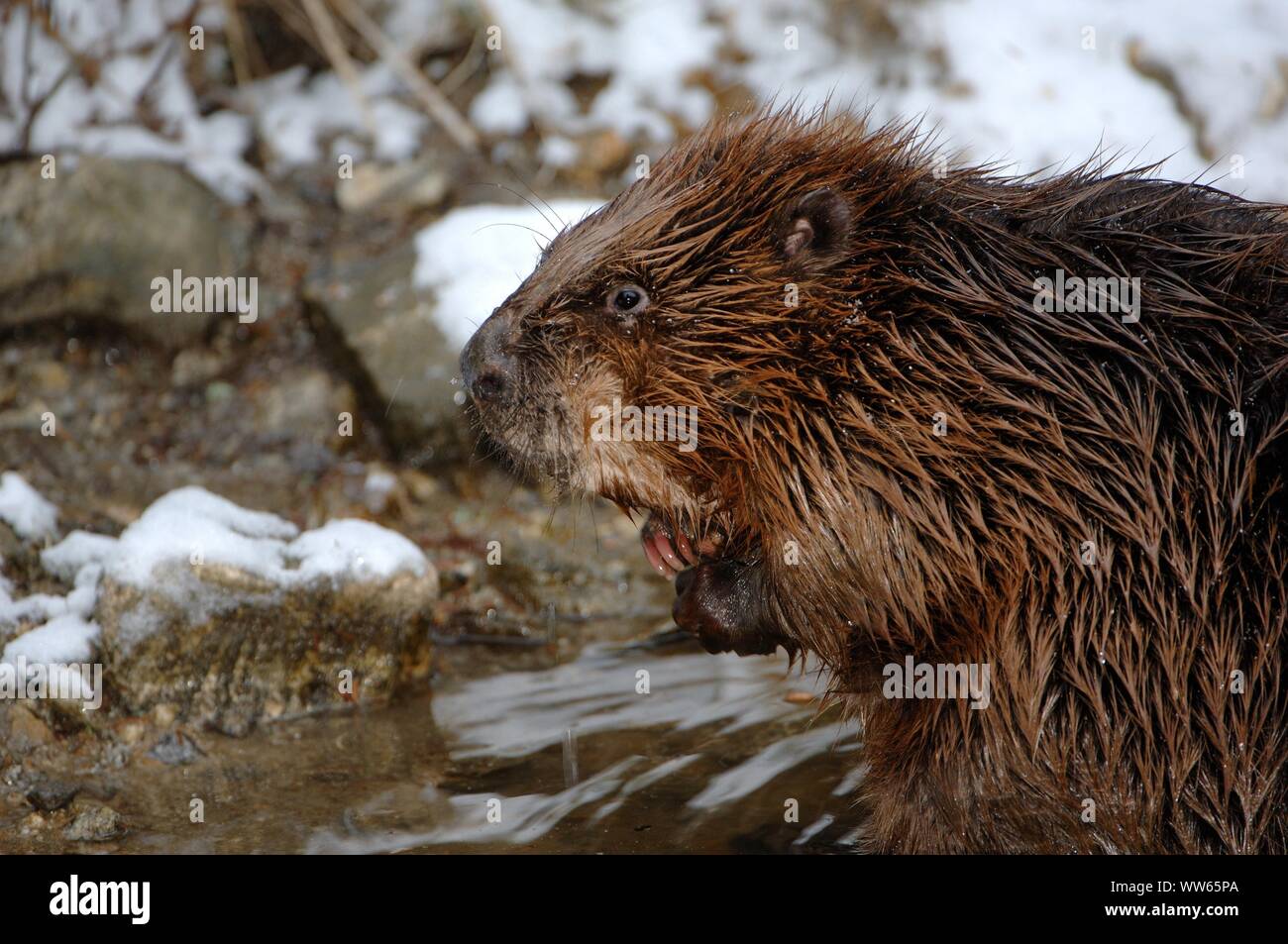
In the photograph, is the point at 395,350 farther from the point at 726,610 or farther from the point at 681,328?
the point at 726,610

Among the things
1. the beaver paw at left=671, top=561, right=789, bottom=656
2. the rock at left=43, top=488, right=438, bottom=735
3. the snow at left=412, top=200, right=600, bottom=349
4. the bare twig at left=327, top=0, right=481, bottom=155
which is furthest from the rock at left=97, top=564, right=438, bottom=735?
the bare twig at left=327, top=0, right=481, bottom=155

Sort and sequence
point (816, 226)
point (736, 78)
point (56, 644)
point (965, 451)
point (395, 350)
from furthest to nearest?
1. point (736, 78)
2. point (395, 350)
3. point (56, 644)
4. point (816, 226)
5. point (965, 451)

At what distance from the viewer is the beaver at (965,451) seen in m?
2.85

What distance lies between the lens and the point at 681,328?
10.7 feet

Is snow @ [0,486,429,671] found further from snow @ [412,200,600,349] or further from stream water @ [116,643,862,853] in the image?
snow @ [412,200,600,349]

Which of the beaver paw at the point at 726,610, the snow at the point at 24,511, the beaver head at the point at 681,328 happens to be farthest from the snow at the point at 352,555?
the beaver paw at the point at 726,610

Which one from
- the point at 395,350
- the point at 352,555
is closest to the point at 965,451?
the point at 352,555

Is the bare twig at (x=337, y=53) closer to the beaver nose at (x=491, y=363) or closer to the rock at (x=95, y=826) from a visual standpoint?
the beaver nose at (x=491, y=363)

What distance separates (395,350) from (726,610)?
3.17 meters

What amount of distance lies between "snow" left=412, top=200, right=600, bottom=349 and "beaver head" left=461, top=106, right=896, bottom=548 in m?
2.65

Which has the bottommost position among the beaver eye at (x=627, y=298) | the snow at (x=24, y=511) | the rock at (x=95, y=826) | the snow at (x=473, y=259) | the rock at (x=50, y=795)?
the rock at (x=95, y=826)

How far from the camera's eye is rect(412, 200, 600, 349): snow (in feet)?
20.0

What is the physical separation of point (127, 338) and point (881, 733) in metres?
4.38
